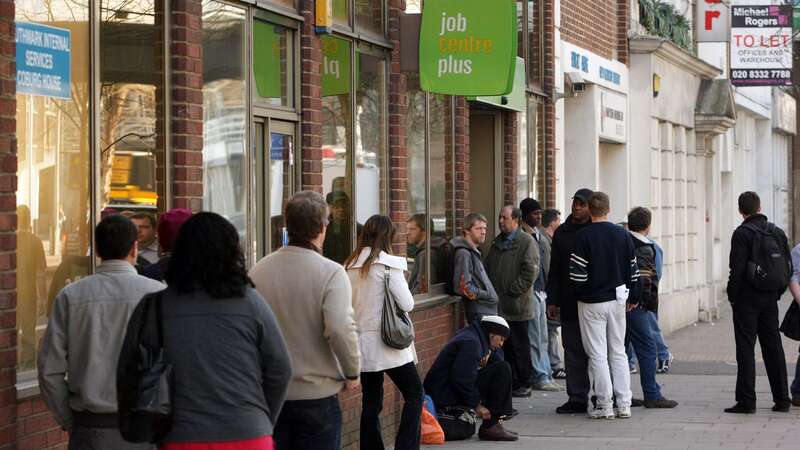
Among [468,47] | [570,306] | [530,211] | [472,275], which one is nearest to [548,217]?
[530,211]

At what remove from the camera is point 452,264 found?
13.6m

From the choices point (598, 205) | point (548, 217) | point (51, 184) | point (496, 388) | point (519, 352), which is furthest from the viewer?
point (548, 217)

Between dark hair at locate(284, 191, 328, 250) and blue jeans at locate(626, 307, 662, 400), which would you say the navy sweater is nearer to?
blue jeans at locate(626, 307, 662, 400)

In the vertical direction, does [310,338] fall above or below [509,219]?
below

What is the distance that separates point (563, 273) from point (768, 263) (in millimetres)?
1662

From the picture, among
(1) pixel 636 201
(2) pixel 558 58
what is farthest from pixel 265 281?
(1) pixel 636 201

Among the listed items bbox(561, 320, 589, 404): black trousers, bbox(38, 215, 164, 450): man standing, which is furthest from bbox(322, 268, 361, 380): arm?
bbox(561, 320, 589, 404): black trousers

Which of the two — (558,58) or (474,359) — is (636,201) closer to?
(558,58)

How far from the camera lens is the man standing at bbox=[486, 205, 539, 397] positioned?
14.3 meters

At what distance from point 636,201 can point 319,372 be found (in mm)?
15757

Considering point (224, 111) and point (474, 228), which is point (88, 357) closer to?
point (224, 111)

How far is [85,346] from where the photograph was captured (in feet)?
20.2

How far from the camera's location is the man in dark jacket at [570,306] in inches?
516

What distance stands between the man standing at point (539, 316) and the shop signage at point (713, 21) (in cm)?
1104
